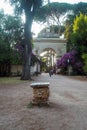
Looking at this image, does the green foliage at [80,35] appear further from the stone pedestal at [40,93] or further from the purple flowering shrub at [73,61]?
the stone pedestal at [40,93]

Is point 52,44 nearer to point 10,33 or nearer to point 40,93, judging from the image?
point 10,33

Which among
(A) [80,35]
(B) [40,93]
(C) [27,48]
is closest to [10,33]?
(C) [27,48]

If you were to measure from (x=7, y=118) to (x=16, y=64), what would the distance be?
35.0m

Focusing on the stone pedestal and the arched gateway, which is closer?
the stone pedestal

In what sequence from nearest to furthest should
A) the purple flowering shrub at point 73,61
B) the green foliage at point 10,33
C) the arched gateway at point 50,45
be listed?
1. the green foliage at point 10,33
2. the purple flowering shrub at point 73,61
3. the arched gateway at point 50,45

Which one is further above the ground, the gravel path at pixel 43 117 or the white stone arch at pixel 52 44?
the white stone arch at pixel 52 44

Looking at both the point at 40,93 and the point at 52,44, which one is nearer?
the point at 40,93

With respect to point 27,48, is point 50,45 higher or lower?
higher

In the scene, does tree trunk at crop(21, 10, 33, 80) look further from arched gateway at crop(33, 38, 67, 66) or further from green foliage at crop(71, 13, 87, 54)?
arched gateway at crop(33, 38, 67, 66)

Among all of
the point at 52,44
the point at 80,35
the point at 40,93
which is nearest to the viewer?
the point at 40,93

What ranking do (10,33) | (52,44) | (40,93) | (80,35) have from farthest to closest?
(52,44) < (80,35) < (10,33) < (40,93)

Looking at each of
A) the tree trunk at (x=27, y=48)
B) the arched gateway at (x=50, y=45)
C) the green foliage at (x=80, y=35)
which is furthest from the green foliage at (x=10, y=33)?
the arched gateway at (x=50, y=45)

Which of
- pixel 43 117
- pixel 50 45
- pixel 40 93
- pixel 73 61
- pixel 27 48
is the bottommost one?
pixel 73 61

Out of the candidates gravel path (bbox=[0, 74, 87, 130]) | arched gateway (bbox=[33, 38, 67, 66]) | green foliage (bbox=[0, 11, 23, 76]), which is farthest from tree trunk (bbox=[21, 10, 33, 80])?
arched gateway (bbox=[33, 38, 67, 66])
